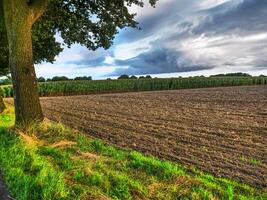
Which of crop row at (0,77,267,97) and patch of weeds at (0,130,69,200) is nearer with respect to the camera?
patch of weeds at (0,130,69,200)

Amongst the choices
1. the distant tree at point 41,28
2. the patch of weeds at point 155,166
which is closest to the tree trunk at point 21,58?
the distant tree at point 41,28

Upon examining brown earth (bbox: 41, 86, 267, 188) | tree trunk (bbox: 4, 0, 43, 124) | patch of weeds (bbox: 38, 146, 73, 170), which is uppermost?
tree trunk (bbox: 4, 0, 43, 124)

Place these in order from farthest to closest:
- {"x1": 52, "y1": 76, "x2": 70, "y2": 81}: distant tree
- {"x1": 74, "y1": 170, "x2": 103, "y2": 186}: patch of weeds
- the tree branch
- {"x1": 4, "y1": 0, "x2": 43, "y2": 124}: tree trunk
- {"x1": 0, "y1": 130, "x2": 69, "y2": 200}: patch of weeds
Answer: {"x1": 52, "y1": 76, "x2": 70, "y2": 81}: distant tree
the tree branch
{"x1": 4, "y1": 0, "x2": 43, "y2": 124}: tree trunk
{"x1": 74, "y1": 170, "x2": 103, "y2": 186}: patch of weeds
{"x1": 0, "y1": 130, "x2": 69, "y2": 200}: patch of weeds

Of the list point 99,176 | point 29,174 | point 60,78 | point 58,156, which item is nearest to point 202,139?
point 58,156

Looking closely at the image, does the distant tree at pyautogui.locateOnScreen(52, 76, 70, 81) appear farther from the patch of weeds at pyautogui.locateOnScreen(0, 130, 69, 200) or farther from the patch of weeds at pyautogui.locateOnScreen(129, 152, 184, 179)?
the patch of weeds at pyautogui.locateOnScreen(129, 152, 184, 179)

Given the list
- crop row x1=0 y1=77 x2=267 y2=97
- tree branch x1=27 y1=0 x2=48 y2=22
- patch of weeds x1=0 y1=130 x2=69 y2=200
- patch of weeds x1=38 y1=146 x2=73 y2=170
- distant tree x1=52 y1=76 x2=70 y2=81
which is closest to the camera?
patch of weeds x1=0 y1=130 x2=69 y2=200

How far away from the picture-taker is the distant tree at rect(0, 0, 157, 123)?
13.0m

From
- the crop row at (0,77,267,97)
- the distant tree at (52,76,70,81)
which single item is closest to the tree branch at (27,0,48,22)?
the crop row at (0,77,267,97)

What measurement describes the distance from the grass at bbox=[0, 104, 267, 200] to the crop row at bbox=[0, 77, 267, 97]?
42.0 m

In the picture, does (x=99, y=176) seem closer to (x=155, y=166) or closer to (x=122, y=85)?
(x=155, y=166)

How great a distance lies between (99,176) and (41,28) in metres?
14.7

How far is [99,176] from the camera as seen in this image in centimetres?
730

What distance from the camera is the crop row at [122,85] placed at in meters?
57.2

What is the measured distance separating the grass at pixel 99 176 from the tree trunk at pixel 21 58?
9.16 feet
